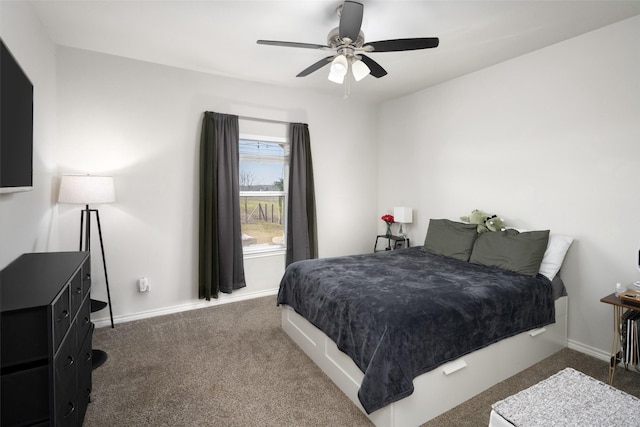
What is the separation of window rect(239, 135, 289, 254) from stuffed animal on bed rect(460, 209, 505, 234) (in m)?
2.40

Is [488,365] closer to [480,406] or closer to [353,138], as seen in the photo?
[480,406]

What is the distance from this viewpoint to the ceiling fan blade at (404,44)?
2.16 meters

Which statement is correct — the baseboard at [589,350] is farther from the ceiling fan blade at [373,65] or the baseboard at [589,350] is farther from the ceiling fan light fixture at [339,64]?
the ceiling fan light fixture at [339,64]

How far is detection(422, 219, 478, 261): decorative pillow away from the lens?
3.34 meters

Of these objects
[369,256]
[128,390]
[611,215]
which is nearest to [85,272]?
[128,390]

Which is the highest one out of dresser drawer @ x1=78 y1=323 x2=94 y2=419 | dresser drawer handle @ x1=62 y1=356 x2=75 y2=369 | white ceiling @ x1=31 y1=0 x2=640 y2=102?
white ceiling @ x1=31 y1=0 x2=640 y2=102

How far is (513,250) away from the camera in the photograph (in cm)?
286

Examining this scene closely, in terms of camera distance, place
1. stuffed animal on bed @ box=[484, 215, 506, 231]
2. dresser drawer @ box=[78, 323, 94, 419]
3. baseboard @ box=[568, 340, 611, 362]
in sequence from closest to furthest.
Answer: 1. dresser drawer @ box=[78, 323, 94, 419]
2. baseboard @ box=[568, 340, 611, 362]
3. stuffed animal on bed @ box=[484, 215, 506, 231]

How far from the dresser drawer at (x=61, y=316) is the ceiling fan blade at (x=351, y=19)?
6.89 ft

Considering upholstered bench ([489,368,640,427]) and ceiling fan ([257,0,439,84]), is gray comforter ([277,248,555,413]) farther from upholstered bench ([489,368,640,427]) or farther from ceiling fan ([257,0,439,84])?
ceiling fan ([257,0,439,84])

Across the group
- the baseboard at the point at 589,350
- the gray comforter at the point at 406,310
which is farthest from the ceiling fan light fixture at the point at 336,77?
the baseboard at the point at 589,350

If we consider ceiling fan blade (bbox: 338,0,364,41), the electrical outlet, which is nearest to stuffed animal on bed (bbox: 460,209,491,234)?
ceiling fan blade (bbox: 338,0,364,41)

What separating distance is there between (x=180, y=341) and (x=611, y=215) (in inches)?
154

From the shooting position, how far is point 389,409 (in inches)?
70.5
